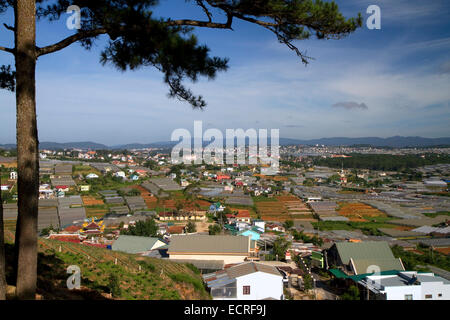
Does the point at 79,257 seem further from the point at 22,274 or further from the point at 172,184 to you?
the point at 172,184

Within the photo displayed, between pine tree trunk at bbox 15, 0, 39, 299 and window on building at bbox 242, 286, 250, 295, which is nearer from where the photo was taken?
pine tree trunk at bbox 15, 0, 39, 299

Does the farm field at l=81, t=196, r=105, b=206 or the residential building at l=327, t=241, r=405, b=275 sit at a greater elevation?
the residential building at l=327, t=241, r=405, b=275

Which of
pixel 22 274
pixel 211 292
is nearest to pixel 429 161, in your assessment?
pixel 211 292

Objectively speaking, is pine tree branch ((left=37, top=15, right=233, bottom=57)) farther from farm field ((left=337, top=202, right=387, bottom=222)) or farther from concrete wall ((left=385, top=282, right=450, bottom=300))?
farm field ((left=337, top=202, right=387, bottom=222))

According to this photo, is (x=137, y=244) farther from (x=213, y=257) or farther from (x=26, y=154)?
(x=26, y=154)

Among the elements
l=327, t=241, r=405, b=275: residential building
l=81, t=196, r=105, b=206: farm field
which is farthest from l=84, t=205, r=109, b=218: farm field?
l=327, t=241, r=405, b=275: residential building

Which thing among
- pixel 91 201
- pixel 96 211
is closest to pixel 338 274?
pixel 96 211

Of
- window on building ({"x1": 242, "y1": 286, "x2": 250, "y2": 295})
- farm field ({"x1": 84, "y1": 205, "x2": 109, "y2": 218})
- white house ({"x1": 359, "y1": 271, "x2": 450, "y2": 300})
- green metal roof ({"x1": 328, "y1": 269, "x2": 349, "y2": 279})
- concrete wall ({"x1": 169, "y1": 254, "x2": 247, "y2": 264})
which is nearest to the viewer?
window on building ({"x1": 242, "y1": 286, "x2": 250, "y2": 295})
